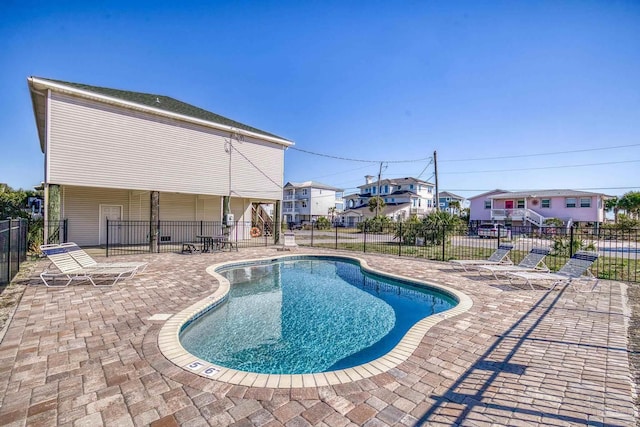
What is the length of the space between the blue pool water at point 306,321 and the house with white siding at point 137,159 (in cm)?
794

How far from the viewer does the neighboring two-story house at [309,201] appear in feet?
172

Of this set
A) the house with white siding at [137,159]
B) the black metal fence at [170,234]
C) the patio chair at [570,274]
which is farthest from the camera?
the black metal fence at [170,234]

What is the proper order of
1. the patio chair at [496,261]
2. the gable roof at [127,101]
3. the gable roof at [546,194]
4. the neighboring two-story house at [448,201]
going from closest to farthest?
the patio chair at [496,261] < the gable roof at [127,101] < the gable roof at [546,194] < the neighboring two-story house at [448,201]

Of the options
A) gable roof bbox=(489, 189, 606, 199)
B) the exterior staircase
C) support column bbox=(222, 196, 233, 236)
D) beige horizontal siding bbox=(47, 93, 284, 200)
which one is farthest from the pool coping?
gable roof bbox=(489, 189, 606, 199)

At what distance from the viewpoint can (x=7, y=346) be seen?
12.4 feet

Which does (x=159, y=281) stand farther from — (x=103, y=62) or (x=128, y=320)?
(x=103, y=62)

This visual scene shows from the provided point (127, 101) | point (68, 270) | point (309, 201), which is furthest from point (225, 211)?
point (309, 201)

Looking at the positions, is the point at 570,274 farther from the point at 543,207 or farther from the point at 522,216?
the point at 543,207

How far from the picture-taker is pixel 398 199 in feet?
157

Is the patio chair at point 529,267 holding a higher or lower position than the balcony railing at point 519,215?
lower

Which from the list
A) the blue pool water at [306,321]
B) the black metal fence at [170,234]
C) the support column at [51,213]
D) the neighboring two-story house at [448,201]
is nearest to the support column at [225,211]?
the black metal fence at [170,234]

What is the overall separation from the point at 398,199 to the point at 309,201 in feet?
50.9

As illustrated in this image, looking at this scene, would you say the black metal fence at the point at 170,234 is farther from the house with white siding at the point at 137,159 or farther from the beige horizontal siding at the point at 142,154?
the beige horizontal siding at the point at 142,154

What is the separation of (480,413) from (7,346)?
5.63 meters
